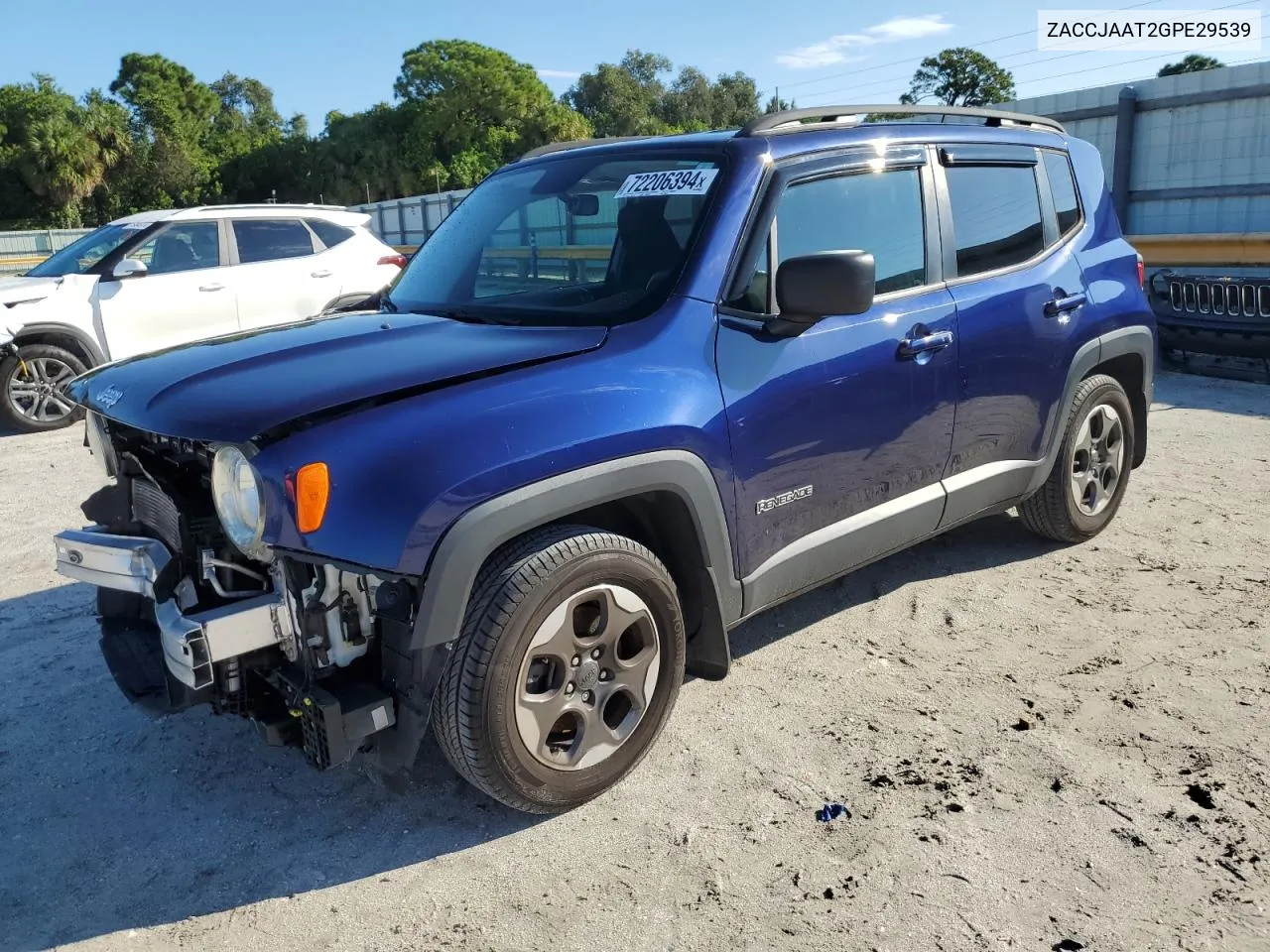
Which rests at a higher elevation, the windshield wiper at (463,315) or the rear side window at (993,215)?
the rear side window at (993,215)

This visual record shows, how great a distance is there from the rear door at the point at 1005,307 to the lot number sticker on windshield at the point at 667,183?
110 centimetres

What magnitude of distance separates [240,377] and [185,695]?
872 millimetres

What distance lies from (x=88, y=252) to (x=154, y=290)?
0.72 metres

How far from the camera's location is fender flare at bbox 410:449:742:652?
8.13ft

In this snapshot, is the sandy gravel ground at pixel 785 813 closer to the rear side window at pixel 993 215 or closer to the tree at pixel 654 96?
the rear side window at pixel 993 215

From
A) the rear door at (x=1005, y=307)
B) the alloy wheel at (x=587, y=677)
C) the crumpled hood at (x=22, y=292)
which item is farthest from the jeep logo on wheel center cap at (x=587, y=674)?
the crumpled hood at (x=22, y=292)

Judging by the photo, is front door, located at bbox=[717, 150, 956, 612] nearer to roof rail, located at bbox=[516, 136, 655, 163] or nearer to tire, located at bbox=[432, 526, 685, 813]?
tire, located at bbox=[432, 526, 685, 813]

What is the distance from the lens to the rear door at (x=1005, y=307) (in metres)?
3.89

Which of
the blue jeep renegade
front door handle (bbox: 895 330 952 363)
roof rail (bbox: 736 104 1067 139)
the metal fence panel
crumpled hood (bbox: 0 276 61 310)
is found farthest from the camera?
the metal fence panel

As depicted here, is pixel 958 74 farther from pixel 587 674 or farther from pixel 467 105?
pixel 587 674

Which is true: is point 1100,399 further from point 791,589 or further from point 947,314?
point 791,589

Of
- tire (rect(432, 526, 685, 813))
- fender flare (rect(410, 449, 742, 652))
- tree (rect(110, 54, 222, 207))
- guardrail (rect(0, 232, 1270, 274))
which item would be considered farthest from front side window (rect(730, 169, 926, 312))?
tree (rect(110, 54, 222, 207))

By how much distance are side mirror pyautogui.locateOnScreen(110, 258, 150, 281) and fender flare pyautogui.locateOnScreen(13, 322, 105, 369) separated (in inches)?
22.0

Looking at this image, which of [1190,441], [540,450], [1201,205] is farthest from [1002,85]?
[540,450]
